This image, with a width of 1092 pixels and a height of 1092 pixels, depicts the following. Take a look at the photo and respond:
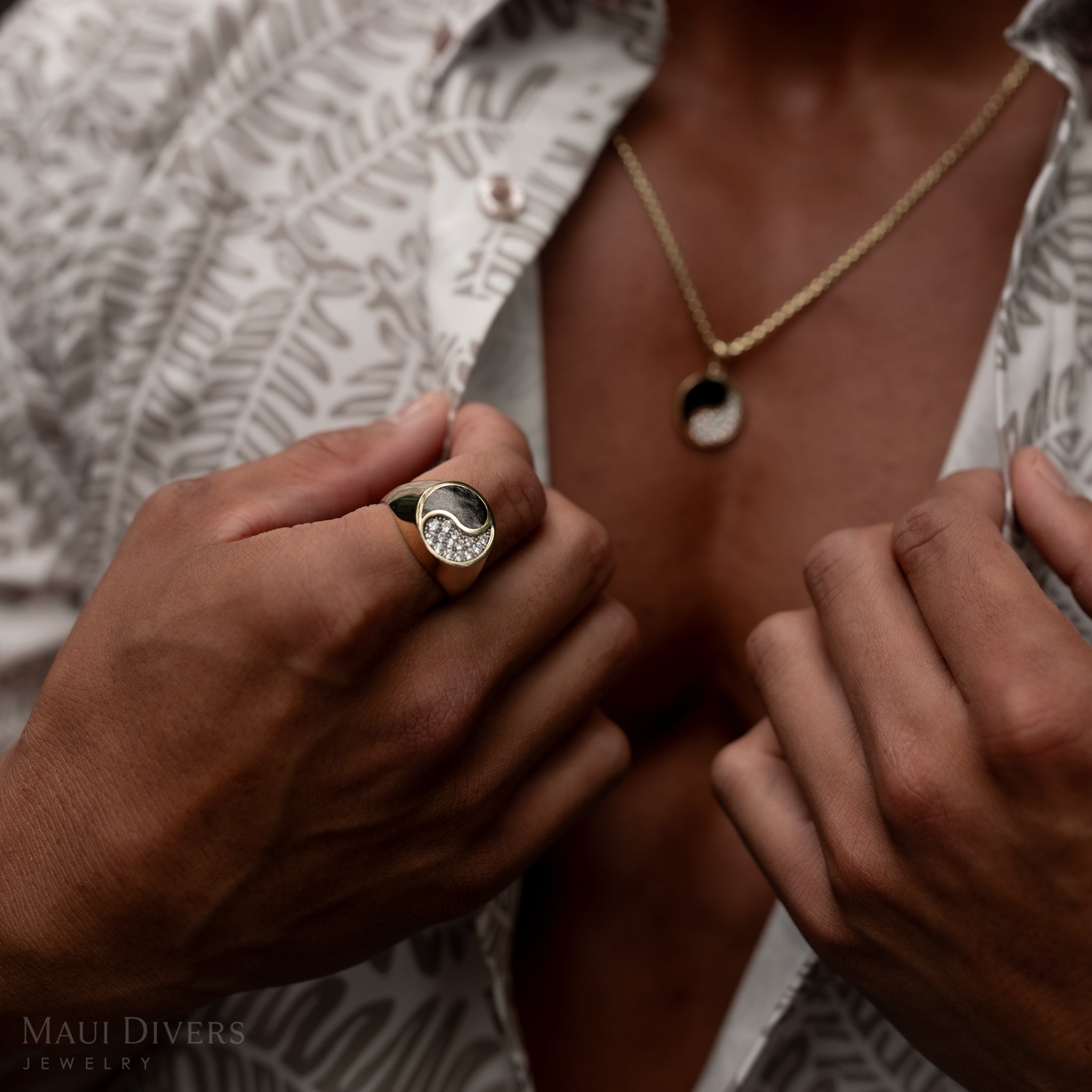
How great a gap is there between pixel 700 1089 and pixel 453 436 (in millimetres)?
608

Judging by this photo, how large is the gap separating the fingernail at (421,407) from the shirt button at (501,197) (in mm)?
220

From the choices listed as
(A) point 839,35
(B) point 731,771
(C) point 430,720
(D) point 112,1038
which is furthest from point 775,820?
(A) point 839,35

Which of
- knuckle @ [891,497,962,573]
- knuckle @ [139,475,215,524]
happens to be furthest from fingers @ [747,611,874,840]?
knuckle @ [139,475,215,524]

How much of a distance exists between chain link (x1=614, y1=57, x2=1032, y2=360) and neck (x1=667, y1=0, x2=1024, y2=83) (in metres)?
0.09

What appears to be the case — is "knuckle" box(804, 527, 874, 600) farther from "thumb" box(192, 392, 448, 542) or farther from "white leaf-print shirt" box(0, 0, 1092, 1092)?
"thumb" box(192, 392, 448, 542)

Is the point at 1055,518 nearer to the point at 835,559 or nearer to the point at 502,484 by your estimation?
the point at 835,559

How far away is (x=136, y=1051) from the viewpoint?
29.3 inches

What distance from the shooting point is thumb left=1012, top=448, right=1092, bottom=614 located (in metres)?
0.57

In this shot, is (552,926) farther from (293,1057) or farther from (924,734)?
(924,734)

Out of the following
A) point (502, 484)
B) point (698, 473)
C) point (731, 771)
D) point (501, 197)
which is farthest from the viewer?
point (698, 473)

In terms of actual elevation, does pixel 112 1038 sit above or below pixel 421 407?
below

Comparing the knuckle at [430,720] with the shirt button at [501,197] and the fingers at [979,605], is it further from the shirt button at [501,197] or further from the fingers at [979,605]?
the shirt button at [501,197]

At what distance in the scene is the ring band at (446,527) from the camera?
1.72 feet

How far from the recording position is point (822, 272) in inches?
38.5
